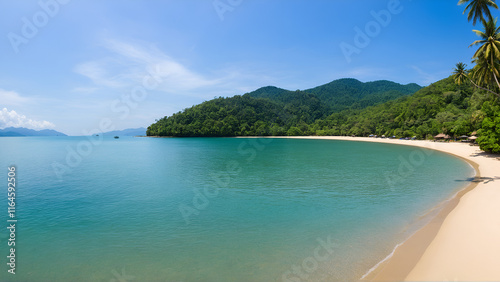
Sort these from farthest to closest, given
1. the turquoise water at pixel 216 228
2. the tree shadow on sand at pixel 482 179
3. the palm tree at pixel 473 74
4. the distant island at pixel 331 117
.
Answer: the distant island at pixel 331 117, the palm tree at pixel 473 74, the tree shadow on sand at pixel 482 179, the turquoise water at pixel 216 228

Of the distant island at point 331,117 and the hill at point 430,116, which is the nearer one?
the hill at point 430,116

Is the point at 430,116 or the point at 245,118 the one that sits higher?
the point at 245,118

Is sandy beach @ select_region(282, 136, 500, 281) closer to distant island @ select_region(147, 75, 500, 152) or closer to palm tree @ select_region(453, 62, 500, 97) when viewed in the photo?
palm tree @ select_region(453, 62, 500, 97)

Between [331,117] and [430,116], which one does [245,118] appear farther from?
[430,116]

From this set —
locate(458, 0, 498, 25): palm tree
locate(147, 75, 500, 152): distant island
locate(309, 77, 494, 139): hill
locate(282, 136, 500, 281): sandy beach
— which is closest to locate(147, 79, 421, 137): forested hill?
locate(147, 75, 500, 152): distant island

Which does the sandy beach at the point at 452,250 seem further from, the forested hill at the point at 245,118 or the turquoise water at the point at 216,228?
the forested hill at the point at 245,118

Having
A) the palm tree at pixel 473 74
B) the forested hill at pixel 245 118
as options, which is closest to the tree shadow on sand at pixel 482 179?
the palm tree at pixel 473 74

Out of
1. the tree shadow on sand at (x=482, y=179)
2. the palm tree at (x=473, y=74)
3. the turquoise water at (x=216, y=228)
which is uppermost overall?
the palm tree at (x=473, y=74)

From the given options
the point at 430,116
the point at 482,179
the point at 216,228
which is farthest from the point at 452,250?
the point at 430,116

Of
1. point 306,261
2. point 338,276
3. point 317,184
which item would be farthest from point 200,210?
point 317,184

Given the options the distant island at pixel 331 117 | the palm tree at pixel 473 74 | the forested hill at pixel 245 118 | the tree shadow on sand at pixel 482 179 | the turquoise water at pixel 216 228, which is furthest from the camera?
the forested hill at pixel 245 118

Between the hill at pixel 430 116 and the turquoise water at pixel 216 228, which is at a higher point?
the hill at pixel 430 116

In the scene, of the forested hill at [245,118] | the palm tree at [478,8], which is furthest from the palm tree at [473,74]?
the forested hill at [245,118]

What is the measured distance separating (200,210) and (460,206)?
42.0 ft
